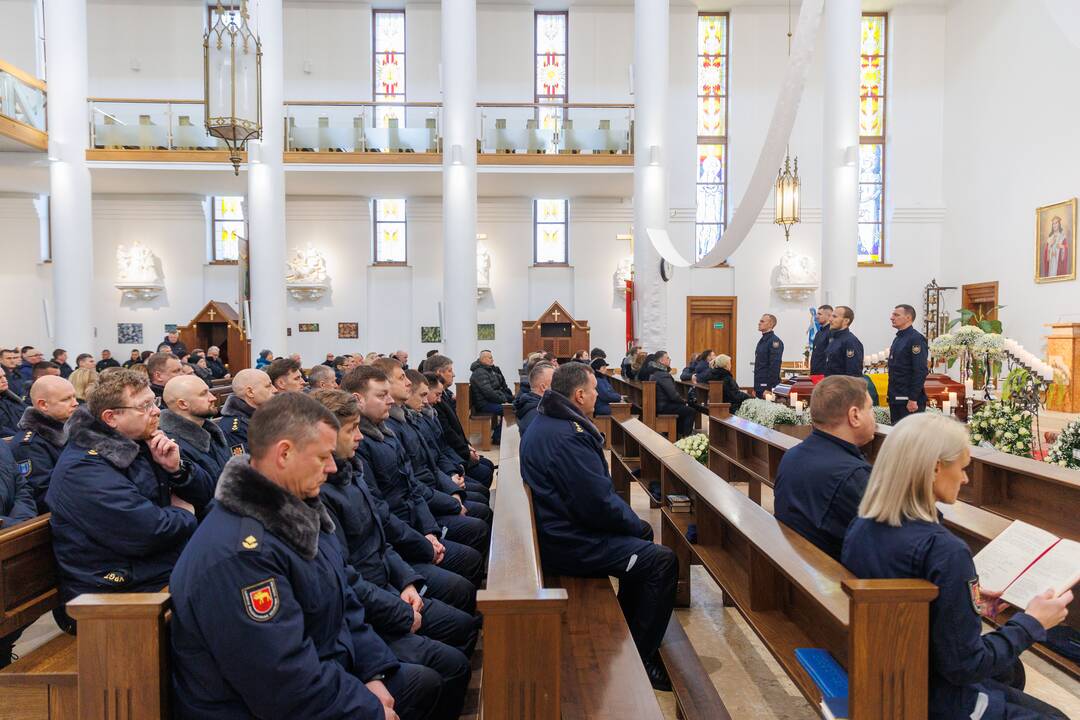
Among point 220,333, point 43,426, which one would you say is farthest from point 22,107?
point 43,426

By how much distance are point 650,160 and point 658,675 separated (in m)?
10.1

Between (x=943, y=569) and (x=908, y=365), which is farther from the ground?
(x=908, y=365)

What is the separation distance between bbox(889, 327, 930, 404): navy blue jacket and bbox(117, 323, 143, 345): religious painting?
50.3ft

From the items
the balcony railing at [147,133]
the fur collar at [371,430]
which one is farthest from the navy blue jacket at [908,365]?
the balcony railing at [147,133]

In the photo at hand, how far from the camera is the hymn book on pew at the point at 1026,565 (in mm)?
2184

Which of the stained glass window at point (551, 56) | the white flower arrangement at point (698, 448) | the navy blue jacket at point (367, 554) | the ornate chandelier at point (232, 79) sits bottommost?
the white flower arrangement at point (698, 448)

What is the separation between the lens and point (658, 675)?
3.26 m

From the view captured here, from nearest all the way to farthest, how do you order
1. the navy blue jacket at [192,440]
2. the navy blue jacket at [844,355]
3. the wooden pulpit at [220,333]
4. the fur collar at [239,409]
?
the navy blue jacket at [192,440], the fur collar at [239,409], the navy blue jacket at [844,355], the wooden pulpit at [220,333]

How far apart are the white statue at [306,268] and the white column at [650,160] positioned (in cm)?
766

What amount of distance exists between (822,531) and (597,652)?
933mm

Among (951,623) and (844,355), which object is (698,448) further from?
(951,623)

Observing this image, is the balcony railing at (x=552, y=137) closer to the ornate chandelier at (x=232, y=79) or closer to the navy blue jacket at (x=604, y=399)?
the navy blue jacket at (x=604, y=399)

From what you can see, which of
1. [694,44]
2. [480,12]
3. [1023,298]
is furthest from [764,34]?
[1023,298]

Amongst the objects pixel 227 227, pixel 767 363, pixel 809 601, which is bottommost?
pixel 809 601
